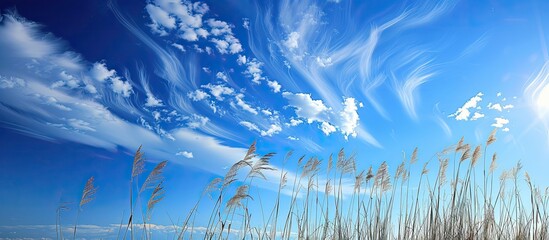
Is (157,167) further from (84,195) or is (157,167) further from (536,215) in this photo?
(536,215)

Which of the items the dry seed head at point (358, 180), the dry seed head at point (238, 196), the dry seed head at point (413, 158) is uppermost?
the dry seed head at point (413, 158)

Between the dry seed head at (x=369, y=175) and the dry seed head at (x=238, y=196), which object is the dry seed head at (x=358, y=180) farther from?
the dry seed head at (x=238, y=196)

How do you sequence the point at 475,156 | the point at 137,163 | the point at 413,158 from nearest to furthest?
the point at 137,163, the point at 475,156, the point at 413,158

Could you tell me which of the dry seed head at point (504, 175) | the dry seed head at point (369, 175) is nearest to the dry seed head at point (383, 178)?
the dry seed head at point (369, 175)

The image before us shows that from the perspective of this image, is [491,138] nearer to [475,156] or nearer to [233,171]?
[475,156]

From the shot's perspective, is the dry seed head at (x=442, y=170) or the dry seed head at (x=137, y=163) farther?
the dry seed head at (x=442, y=170)

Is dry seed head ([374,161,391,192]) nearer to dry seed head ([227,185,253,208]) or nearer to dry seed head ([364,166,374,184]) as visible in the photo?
dry seed head ([364,166,374,184])

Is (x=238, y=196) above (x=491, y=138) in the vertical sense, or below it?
below

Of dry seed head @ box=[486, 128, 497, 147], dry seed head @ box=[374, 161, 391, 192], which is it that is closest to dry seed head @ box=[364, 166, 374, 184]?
dry seed head @ box=[374, 161, 391, 192]

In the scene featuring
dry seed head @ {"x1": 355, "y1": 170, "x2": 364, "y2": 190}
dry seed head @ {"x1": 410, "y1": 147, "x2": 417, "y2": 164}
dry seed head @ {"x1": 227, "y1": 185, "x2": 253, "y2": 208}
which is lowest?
dry seed head @ {"x1": 227, "y1": 185, "x2": 253, "y2": 208}

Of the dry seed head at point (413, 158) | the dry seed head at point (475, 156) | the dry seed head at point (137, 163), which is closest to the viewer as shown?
the dry seed head at point (137, 163)

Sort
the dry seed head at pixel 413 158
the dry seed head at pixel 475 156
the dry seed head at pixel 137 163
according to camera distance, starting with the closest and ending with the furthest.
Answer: the dry seed head at pixel 137 163, the dry seed head at pixel 475 156, the dry seed head at pixel 413 158

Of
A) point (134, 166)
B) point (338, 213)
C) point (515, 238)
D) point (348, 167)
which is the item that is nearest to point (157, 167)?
point (134, 166)

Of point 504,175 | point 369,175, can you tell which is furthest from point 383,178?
point 504,175
